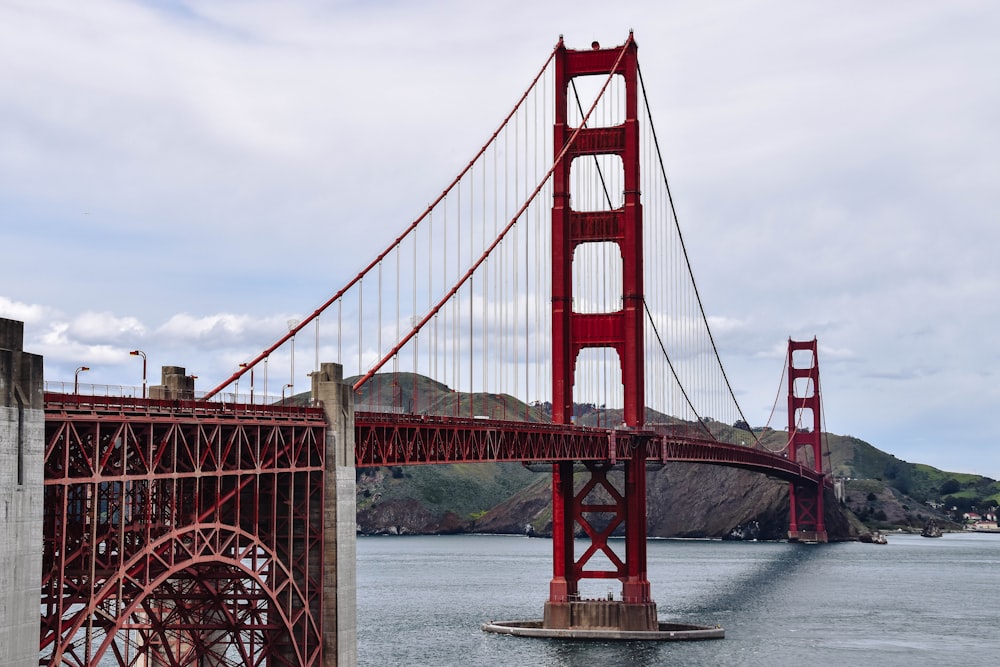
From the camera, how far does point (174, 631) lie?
5356 cm

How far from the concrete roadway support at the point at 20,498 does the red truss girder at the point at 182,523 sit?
1.55 meters

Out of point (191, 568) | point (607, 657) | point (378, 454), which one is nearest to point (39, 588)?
point (191, 568)

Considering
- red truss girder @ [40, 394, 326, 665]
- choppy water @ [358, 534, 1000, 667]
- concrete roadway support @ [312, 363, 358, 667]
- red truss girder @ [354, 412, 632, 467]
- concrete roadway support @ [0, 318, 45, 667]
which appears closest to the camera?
concrete roadway support @ [0, 318, 45, 667]

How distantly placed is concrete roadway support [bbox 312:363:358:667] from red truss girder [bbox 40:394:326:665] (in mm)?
362

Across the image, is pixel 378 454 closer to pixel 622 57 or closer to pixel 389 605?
pixel 622 57

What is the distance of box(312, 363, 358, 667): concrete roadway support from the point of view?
166ft

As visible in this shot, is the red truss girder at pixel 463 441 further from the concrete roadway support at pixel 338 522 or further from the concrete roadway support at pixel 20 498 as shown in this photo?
the concrete roadway support at pixel 20 498

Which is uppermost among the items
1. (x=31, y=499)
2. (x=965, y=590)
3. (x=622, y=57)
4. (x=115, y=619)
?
(x=622, y=57)

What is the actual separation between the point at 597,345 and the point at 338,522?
37.6m

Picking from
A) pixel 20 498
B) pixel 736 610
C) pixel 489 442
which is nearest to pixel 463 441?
pixel 489 442

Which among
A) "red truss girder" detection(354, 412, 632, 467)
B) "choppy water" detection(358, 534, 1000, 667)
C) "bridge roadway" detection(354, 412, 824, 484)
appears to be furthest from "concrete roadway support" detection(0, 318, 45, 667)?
"choppy water" detection(358, 534, 1000, 667)

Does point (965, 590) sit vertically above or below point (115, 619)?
below

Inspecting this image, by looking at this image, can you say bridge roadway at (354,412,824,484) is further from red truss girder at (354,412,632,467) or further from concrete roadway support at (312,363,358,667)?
concrete roadway support at (312,363,358,667)

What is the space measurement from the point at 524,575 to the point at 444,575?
8.66 meters
